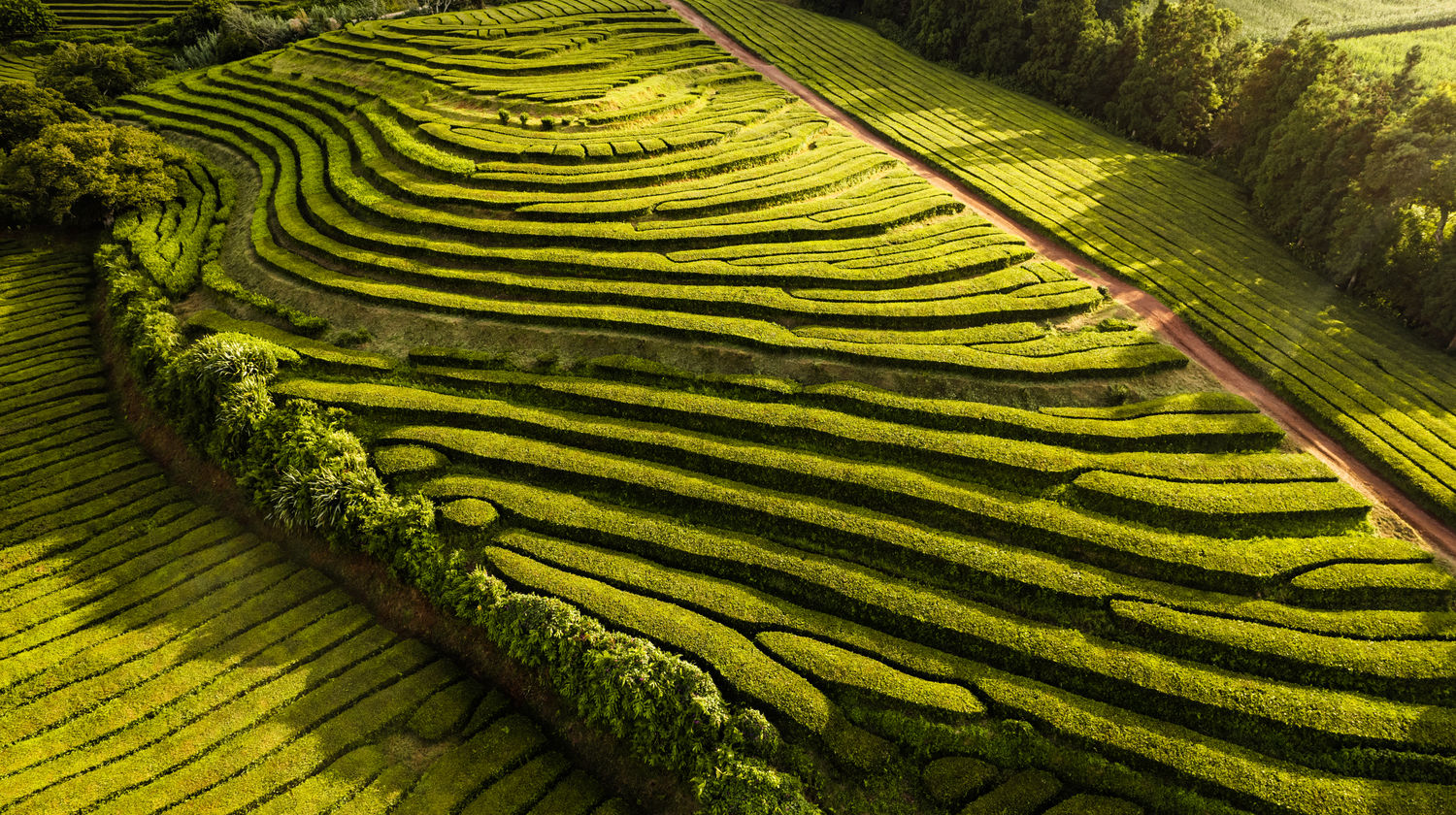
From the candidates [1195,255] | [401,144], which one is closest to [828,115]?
[1195,255]

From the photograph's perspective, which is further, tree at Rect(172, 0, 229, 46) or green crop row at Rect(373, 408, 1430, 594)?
tree at Rect(172, 0, 229, 46)

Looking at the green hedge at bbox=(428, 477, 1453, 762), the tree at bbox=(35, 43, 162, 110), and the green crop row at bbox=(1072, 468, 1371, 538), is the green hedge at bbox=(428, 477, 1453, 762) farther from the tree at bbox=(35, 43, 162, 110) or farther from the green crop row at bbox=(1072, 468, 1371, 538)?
the tree at bbox=(35, 43, 162, 110)

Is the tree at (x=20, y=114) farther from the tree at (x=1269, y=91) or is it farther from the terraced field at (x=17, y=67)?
the tree at (x=1269, y=91)

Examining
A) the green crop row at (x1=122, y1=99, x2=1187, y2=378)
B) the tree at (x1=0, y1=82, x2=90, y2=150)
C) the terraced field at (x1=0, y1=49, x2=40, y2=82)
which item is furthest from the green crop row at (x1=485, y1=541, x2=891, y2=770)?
the terraced field at (x1=0, y1=49, x2=40, y2=82)

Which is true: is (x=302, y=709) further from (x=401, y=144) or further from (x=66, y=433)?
(x=401, y=144)

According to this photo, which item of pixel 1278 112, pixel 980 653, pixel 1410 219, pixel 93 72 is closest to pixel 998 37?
pixel 1278 112
